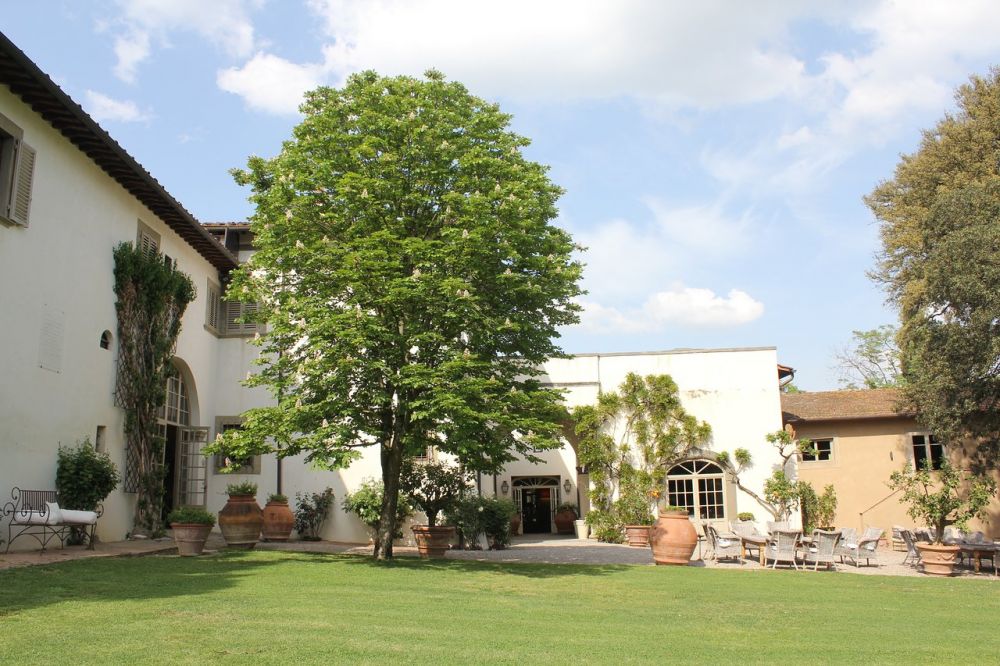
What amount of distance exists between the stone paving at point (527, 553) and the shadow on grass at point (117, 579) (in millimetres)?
971

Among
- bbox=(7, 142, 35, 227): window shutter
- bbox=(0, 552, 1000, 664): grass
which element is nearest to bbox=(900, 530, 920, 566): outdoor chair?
bbox=(0, 552, 1000, 664): grass

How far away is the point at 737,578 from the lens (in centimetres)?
1305

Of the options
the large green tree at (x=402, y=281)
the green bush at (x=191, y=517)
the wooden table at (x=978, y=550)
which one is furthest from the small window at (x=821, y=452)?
Answer: the green bush at (x=191, y=517)

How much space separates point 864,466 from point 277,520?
16906mm

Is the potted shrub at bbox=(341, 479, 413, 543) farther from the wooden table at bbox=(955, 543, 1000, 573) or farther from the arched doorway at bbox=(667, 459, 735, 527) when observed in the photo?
the wooden table at bbox=(955, 543, 1000, 573)

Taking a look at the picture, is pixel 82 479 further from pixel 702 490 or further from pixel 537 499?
pixel 537 499

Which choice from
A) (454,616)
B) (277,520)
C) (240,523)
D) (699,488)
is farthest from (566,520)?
(454,616)

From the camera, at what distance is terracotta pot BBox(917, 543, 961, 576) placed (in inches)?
581

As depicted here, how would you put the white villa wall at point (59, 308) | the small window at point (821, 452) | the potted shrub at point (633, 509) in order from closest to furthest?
the white villa wall at point (59, 308), the potted shrub at point (633, 509), the small window at point (821, 452)

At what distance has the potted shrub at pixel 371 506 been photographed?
1825cm

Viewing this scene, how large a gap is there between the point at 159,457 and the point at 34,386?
4482 mm

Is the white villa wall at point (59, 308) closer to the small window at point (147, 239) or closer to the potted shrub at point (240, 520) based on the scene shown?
the small window at point (147, 239)

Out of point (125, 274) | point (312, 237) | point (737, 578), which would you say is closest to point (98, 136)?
point (125, 274)

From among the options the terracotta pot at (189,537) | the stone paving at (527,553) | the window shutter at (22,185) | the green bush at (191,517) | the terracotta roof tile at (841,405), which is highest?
the window shutter at (22,185)
